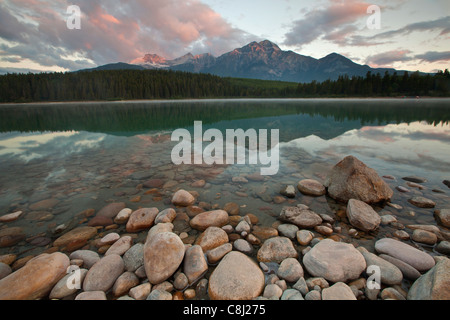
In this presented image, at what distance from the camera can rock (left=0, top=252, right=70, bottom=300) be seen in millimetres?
2705

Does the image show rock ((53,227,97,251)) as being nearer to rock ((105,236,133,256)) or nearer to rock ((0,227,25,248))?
rock ((105,236,133,256))

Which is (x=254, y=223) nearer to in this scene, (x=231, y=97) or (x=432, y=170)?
(x=432, y=170)

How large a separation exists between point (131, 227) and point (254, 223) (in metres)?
2.85

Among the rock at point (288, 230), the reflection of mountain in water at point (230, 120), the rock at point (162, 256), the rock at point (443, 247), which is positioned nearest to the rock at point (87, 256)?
the rock at point (162, 256)

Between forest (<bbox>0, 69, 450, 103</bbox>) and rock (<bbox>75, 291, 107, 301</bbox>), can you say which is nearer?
rock (<bbox>75, 291, 107, 301</bbox>)

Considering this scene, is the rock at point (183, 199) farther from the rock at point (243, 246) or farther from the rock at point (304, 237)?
the rock at point (304, 237)

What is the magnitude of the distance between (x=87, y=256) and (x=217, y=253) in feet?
7.75

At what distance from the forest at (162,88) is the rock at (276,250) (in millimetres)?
117220

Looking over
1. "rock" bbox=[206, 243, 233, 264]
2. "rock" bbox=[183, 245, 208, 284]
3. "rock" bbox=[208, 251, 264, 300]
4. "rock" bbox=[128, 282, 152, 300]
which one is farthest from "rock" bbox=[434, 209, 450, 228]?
"rock" bbox=[128, 282, 152, 300]

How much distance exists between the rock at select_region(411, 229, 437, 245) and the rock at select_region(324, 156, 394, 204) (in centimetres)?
136

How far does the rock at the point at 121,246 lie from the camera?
12.1 ft

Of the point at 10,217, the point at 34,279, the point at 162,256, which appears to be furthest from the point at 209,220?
the point at 10,217

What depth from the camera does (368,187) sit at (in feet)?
17.9
